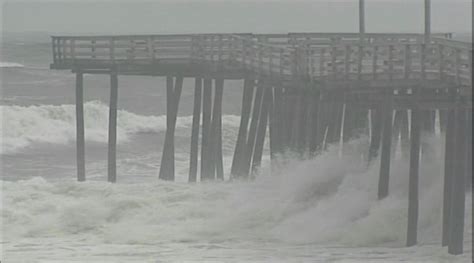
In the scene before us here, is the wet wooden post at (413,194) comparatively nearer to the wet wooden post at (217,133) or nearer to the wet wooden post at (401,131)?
the wet wooden post at (401,131)

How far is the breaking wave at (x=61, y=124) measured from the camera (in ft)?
155

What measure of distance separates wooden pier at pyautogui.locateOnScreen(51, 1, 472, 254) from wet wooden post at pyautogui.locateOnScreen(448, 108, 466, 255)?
2 centimetres

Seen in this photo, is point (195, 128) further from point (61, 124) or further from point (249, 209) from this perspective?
point (61, 124)

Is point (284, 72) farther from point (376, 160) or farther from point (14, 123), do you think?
point (14, 123)

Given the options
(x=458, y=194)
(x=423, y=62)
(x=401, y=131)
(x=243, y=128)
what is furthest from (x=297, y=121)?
(x=458, y=194)

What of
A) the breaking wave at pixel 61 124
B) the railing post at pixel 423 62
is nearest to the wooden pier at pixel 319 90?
the railing post at pixel 423 62

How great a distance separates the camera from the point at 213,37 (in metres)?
30.1

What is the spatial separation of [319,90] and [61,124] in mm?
27061

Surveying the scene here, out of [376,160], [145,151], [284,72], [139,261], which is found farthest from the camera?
[145,151]

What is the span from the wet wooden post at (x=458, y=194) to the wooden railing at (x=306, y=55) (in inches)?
33.8

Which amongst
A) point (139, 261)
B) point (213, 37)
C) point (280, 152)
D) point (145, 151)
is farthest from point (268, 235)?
point (145, 151)

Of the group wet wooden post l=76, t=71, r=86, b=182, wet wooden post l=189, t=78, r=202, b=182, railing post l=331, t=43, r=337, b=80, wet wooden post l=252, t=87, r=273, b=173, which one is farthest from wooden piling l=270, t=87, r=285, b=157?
railing post l=331, t=43, r=337, b=80

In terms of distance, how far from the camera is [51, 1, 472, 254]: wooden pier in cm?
2120

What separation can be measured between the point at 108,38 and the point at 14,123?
20.7 m
